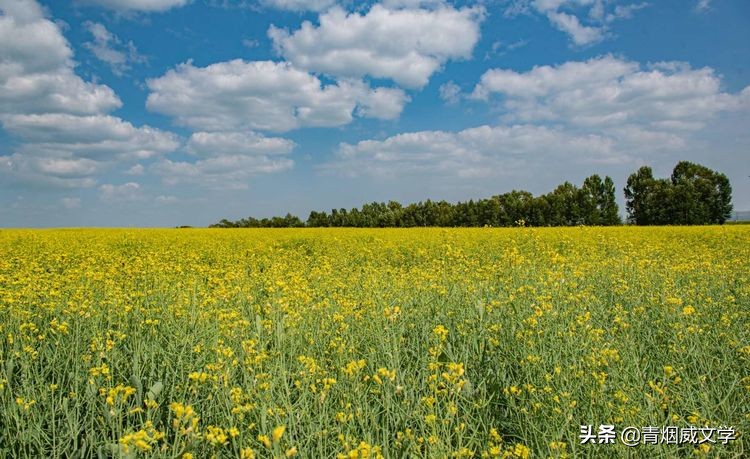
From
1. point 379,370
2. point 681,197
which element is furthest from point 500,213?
point 379,370

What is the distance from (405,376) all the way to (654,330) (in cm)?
323

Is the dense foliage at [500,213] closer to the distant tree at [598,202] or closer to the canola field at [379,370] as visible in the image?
the distant tree at [598,202]

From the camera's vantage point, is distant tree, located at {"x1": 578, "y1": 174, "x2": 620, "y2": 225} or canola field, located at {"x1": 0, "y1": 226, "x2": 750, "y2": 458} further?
distant tree, located at {"x1": 578, "y1": 174, "x2": 620, "y2": 225}

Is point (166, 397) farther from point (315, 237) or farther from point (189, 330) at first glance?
point (315, 237)

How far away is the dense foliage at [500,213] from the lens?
176 feet

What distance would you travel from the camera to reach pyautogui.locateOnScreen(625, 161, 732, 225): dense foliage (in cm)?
5278

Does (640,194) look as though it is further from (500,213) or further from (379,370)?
(379,370)

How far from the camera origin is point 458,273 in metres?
7.27

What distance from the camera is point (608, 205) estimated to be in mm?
54438

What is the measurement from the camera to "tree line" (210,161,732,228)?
174 ft

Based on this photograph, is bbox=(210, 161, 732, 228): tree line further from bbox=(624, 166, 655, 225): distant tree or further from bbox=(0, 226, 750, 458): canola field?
bbox=(0, 226, 750, 458): canola field

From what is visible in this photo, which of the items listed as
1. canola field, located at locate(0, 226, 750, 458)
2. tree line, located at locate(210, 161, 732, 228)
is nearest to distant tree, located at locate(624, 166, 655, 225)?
tree line, located at locate(210, 161, 732, 228)

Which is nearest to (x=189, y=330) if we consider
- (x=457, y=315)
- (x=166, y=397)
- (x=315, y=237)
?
(x=166, y=397)

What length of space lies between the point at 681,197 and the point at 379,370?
6046 centimetres
